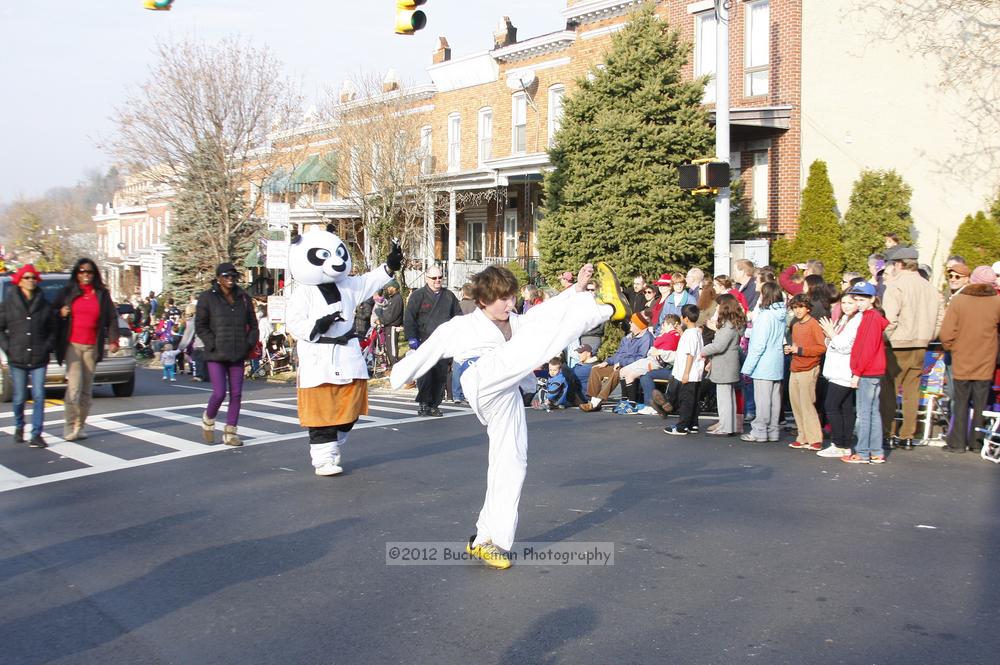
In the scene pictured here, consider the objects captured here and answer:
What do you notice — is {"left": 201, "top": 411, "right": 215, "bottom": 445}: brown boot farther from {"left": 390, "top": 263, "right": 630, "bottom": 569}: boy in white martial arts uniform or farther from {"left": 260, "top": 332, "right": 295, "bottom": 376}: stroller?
{"left": 260, "top": 332, "right": 295, "bottom": 376}: stroller

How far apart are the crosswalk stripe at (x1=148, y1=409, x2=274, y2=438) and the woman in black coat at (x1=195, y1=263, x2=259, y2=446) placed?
3.94ft

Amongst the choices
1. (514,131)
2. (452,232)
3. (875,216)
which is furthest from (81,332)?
(514,131)

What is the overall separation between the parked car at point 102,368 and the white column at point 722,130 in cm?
1078

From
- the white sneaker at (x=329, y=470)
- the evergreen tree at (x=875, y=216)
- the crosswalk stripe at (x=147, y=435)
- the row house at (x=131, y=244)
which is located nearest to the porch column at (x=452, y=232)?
the evergreen tree at (x=875, y=216)

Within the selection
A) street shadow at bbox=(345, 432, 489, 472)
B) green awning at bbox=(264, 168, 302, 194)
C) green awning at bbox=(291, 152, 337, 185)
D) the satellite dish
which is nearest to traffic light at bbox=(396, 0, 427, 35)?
street shadow at bbox=(345, 432, 489, 472)

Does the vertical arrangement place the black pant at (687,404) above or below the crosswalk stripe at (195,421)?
above

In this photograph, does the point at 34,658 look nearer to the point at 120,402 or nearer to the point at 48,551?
→ the point at 48,551

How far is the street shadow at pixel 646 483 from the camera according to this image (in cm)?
747

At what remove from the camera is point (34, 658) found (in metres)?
4.81

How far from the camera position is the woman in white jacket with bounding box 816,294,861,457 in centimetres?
1063

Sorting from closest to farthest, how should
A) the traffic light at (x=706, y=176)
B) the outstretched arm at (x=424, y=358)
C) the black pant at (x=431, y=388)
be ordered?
the outstretched arm at (x=424, y=358) → the black pant at (x=431, y=388) → the traffic light at (x=706, y=176)

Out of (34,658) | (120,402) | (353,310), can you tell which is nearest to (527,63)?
(120,402)

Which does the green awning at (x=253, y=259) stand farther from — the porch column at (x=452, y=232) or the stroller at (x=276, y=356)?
the stroller at (x=276, y=356)

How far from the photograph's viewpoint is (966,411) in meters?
10.9
